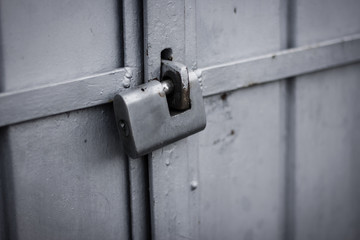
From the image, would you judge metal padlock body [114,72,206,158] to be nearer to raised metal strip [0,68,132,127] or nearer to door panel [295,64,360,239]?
raised metal strip [0,68,132,127]

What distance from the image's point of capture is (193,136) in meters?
0.93

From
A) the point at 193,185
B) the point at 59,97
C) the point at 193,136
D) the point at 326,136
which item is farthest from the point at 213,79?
the point at 326,136

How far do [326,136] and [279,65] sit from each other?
329mm

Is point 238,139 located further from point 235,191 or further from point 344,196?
point 344,196

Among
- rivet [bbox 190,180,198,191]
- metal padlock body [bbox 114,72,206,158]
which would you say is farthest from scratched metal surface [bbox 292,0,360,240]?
metal padlock body [bbox 114,72,206,158]

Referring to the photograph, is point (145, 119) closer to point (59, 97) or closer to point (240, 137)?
point (59, 97)

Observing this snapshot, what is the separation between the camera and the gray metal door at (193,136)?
717 mm

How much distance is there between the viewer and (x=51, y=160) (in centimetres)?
75

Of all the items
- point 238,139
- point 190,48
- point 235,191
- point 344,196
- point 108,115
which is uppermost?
point 190,48

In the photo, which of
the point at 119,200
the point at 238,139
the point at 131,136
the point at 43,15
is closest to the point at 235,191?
the point at 238,139

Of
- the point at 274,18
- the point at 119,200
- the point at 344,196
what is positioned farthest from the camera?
the point at 344,196

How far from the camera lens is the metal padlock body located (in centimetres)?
72

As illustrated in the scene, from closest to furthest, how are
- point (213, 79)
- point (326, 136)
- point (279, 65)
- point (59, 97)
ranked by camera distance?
point (59, 97) → point (213, 79) → point (279, 65) → point (326, 136)

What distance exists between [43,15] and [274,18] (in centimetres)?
57
